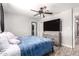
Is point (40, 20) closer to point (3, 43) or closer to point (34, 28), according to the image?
point (34, 28)

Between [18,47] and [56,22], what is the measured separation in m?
0.69

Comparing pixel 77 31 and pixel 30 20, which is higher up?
pixel 30 20

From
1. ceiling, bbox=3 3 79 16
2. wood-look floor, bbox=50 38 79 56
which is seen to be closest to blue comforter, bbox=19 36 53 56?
wood-look floor, bbox=50 38 79 56

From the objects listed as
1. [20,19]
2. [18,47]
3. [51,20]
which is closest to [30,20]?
[20,19]

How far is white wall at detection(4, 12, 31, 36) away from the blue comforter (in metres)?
0.11

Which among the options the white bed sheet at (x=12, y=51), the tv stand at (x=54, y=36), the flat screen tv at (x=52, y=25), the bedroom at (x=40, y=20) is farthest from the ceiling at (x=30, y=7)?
the white bed sheet at (x=12, y=51)

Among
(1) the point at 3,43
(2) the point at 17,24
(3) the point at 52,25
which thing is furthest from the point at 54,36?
(1) the point at 3,43

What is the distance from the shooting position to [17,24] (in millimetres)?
1665

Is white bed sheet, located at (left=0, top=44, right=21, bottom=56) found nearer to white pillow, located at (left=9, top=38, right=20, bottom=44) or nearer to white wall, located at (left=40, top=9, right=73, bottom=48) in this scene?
white pillow, located at (left=9, top=38, right=20, bottom=44)

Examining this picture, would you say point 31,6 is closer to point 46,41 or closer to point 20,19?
point 20,19

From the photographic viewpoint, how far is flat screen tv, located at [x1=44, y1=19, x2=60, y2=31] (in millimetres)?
1685

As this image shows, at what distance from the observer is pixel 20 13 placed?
64.6 inches

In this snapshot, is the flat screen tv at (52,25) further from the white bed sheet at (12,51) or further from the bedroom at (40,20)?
the white bed sheet at (12,51)

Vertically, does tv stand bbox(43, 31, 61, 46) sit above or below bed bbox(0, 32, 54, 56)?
above
